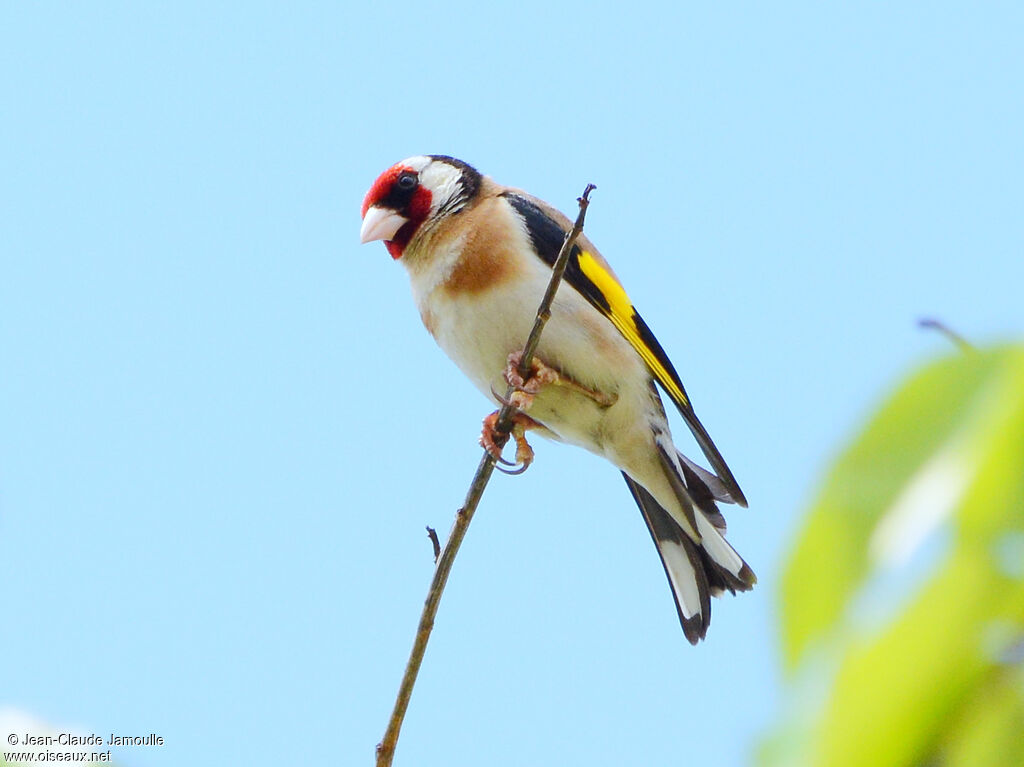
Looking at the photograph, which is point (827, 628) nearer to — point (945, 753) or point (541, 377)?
point (945, 753)

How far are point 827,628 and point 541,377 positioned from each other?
3.56m

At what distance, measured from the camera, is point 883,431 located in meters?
0.67

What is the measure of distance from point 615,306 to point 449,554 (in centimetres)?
191

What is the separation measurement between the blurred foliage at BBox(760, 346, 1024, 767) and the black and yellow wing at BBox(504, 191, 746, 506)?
12.7 feet

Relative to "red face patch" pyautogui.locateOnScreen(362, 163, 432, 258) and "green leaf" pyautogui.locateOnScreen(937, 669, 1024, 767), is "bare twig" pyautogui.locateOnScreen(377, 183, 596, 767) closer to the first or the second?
"red face patch" pyautogui.locateOnScreen(362, 163, 432, 258)

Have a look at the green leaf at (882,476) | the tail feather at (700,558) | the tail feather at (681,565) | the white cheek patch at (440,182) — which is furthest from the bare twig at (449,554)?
the green leaf at (882,476)

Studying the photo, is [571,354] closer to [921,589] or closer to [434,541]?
[434,541]

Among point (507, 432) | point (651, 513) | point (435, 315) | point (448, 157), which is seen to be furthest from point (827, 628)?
point (448, 157)

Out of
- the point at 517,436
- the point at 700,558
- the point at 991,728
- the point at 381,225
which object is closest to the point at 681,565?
the point at 700,558

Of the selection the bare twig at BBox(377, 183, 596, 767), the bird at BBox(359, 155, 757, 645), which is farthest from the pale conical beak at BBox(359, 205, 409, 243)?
the bare twig at BBox(377, 183, 596, 767)

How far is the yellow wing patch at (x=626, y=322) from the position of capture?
15.1ft

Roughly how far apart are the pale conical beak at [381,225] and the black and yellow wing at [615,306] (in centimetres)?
52

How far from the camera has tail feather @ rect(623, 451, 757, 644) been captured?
4.64 metres

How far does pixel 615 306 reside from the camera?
4652mm
